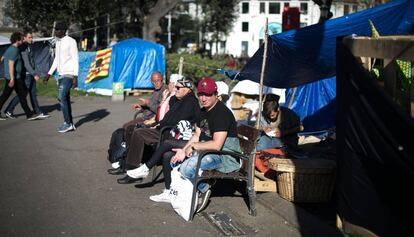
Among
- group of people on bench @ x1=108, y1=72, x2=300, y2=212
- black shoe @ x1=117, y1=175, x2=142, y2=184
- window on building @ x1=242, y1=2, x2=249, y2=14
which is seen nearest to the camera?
group of people on bench @ x1=108, y1=72, x2=300, y2=212

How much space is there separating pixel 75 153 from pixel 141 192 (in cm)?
263

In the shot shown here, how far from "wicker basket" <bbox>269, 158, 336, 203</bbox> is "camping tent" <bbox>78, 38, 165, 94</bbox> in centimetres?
1390

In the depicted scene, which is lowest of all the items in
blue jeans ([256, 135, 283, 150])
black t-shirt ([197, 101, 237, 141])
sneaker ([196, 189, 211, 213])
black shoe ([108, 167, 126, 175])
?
black shoe ([108, 167, 126, 175])

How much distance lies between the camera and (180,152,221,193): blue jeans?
18.0 ft

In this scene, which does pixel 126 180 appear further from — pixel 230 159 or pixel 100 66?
pixel 100 66

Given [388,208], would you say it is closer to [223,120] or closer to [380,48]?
[380,48]

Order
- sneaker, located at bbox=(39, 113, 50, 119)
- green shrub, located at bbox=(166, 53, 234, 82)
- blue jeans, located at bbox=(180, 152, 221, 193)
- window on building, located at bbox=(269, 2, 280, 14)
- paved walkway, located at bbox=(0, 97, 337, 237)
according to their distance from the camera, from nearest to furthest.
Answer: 1. paved walkway, located at bbox=(0, 97, 337, 237)
2. blue jeans, located at bbox=(180, 152, 221, 193)
3. sneaker, located at bbox=(39, 113, 50, 119)
4. green shrub, located at bbox=(166, 53, 234, 82)
5. window on building, located at bbox=(269, 2, 280, 14)

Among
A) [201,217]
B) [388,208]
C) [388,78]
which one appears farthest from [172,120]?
[388,208]

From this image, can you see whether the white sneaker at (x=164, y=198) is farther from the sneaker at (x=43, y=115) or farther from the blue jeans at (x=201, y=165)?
the sneaker at (x=43, y=115)

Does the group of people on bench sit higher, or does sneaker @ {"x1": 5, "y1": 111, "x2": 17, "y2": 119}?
the group of people on bench

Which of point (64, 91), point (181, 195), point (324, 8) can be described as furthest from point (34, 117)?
point (181, 195)

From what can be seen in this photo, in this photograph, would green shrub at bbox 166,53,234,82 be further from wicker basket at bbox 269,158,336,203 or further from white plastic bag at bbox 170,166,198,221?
white plastic bag at bbox 170,166,198,221

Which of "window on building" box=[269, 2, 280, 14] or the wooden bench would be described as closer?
the wooden bench

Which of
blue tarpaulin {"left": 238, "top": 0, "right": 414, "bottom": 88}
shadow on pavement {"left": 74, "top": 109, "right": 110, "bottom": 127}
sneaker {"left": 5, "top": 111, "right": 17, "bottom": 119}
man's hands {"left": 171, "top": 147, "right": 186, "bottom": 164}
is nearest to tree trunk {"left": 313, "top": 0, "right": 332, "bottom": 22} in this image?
blue tarpaulin {"left": 238, "top": 0, "right": 414, "bottom": 88}
